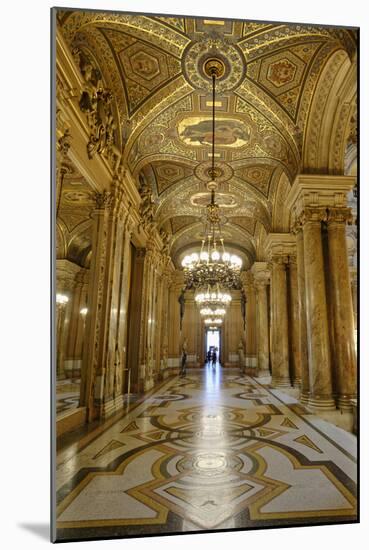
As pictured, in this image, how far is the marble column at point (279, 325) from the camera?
10586mm

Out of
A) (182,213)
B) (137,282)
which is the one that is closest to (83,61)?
(137,282)

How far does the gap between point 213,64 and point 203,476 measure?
6.83 meters

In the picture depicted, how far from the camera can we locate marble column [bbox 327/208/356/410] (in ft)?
21.4

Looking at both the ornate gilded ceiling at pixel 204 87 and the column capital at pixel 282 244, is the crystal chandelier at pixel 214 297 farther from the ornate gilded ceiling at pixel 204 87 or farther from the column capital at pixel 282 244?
the ornate gilded ceiling at pixel 204 87

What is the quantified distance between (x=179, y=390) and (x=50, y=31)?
9919 millimetres

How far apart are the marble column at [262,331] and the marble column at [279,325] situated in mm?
4409

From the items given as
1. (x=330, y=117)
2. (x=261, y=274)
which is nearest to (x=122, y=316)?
(x=330, y=117)

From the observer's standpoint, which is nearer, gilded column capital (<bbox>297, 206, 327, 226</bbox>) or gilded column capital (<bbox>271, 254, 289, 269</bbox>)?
gilded column capital (<bbox>297, 206, 327, 226</bbox>)

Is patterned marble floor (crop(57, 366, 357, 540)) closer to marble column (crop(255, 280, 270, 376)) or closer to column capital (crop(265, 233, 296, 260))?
column capital (crop(265, 233, 296, 260))

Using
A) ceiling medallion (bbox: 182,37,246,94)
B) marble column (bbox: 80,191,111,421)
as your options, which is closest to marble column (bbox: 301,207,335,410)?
ceiling medallion (bbox: 182,37,246,94)

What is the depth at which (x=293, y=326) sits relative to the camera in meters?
10.9

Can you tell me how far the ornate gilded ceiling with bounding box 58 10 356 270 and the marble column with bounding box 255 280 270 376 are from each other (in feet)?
20.2

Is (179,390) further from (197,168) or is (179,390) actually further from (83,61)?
(83,61)

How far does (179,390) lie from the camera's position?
10617 millimetres
